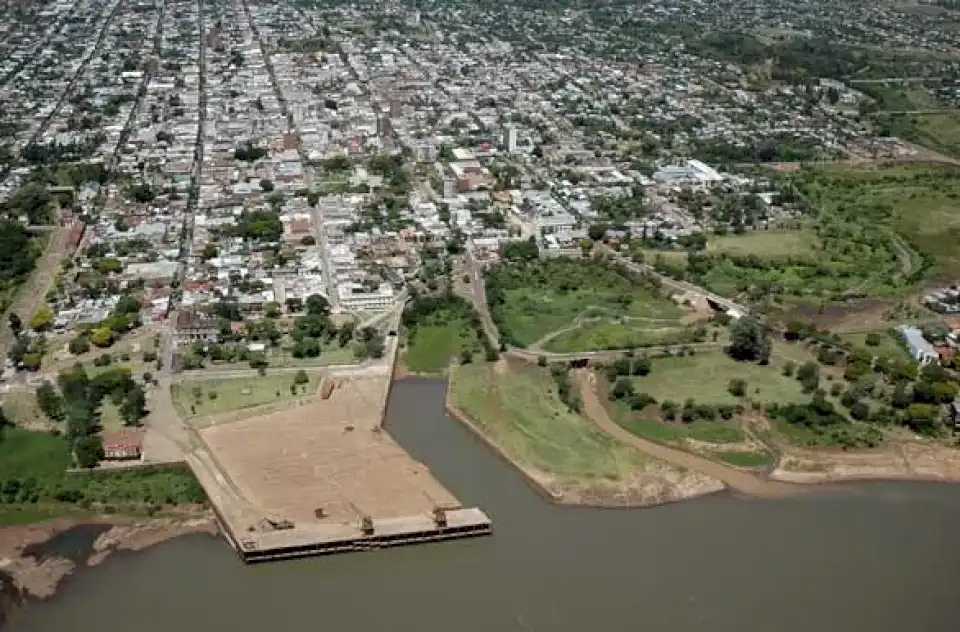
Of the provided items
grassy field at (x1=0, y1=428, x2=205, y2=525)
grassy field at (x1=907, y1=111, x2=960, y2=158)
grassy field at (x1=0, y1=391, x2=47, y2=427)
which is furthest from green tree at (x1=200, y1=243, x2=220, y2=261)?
grassy field at (x1=907, y1=111, x2=960, y2=158)

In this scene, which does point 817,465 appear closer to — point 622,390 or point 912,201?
point 622,390

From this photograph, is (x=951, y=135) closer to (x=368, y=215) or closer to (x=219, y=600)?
(x=368, y=215)

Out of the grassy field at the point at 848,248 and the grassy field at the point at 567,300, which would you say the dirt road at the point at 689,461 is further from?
the grassy field at the point at 848,248

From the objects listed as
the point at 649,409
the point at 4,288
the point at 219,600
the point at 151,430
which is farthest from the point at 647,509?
the point at 4,288

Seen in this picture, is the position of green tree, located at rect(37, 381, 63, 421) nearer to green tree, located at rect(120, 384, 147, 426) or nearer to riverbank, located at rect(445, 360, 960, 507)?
green tree, located at rect(120, 384, 147, 426)

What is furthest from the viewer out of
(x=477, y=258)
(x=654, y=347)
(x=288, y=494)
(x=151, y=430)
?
(x=477, y=258)
